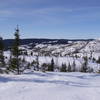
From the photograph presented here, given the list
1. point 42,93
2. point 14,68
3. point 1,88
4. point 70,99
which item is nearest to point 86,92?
point 70,99

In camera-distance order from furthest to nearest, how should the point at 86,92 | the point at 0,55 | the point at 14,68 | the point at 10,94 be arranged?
the point at 0,55, the point at 14,68, the point at 86,92, the point at 10,94

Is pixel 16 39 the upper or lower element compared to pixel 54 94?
upper

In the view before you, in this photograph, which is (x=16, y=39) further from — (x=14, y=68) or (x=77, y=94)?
(x=77, y=94)

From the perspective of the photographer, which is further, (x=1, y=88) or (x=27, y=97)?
(x=1, y=88)

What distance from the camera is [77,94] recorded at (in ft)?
33.2

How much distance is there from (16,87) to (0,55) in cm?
2490

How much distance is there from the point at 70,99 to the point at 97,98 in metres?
1.39

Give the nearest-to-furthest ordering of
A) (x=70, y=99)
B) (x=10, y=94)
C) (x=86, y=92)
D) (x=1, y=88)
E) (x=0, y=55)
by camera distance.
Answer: (x=70, y=99)
(x=10, y=94)
(x=86, y=92)
(x=1, y=88)
(x=0, y=55)

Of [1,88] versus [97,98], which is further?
[1,88]

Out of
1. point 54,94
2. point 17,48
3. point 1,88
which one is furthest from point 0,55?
point 54,94

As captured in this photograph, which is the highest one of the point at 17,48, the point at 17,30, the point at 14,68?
the point at 17,30

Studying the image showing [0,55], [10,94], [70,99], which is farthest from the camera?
[0,55]

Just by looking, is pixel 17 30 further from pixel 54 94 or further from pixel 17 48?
pixel 54 94

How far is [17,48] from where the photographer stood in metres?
30.3
